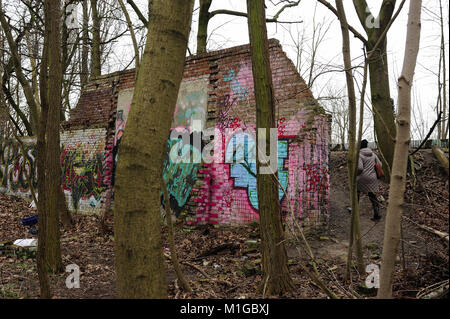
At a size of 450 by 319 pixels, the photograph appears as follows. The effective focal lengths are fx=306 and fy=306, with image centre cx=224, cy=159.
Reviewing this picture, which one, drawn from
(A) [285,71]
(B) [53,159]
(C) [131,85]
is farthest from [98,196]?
(A) [285,71]

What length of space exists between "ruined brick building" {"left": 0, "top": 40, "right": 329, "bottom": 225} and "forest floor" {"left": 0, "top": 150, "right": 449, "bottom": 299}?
56 centimetres

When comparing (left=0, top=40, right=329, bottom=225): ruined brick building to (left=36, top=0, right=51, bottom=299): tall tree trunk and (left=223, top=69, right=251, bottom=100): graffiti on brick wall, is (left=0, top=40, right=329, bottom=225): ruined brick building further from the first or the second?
(left=36, top=0, right=51, bottom=299): tall tree trunk

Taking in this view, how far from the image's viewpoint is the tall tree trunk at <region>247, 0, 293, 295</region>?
10.3 ft

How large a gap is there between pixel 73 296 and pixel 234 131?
4.15 metres

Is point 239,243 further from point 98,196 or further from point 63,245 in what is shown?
point 98,196

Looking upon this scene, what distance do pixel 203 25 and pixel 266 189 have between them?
9725 mm

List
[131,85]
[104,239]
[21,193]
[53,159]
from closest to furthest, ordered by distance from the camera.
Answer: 1. [53,159]
2. [104,239]
3. [131,85]
4. [21,193]

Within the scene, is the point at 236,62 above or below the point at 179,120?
above

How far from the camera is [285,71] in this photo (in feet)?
19.9

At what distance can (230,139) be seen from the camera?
21.3 ft

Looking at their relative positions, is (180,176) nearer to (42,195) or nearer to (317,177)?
(317,177)

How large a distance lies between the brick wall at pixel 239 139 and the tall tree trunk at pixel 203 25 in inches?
171

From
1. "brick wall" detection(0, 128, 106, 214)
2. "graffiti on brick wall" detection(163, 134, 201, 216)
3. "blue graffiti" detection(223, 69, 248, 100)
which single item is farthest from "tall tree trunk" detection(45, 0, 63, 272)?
"brick wall" detection(0, 128, 106, 214)

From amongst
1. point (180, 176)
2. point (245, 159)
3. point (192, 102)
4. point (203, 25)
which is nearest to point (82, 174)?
point (180, 176)
